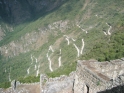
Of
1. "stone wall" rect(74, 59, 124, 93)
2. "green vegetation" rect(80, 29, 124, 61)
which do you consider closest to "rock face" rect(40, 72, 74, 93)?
"stone wall" rect(74, 59, 124, 93)

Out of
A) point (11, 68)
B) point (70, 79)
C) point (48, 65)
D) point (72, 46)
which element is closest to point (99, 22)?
point (72, 46)

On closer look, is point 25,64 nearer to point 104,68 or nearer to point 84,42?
point 84,42

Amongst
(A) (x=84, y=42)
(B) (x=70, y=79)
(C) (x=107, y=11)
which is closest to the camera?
(B) (x=70, y=79)

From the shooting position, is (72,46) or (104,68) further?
(72,46)

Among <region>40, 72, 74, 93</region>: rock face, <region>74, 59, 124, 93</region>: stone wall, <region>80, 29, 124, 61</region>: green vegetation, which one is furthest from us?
<region>80, 29, 124, 61</region>: green vegetation

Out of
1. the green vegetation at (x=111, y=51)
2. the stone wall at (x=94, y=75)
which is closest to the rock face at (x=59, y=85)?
the stone wall at (x=94, y=75)

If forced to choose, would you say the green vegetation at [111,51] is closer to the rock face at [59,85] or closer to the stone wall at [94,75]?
the rock face at [59,85]

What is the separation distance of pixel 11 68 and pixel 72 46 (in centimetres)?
6229

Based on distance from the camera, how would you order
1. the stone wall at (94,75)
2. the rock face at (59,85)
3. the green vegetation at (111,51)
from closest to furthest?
the stone wall at (94,75), the rock face at (59,85), the green vegetation at (111,51)

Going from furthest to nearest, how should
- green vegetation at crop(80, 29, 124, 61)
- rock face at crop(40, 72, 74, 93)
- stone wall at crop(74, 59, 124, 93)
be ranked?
green vegetation at crop(80, 29, 124, 61)
rock face at crop(40, 72, 74, 93)
stone wall at crop(74, 59, 124, 93)

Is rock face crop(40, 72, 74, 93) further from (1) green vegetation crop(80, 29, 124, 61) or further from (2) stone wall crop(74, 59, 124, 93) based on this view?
(1) green vegetation crop(80, 29, 124, 61)

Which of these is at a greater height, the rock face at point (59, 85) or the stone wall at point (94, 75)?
the stone wall at point (94, 75)

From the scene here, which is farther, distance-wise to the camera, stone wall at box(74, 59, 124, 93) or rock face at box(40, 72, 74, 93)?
rock face at box(40, 72, 74, 93)

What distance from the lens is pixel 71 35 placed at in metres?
167
